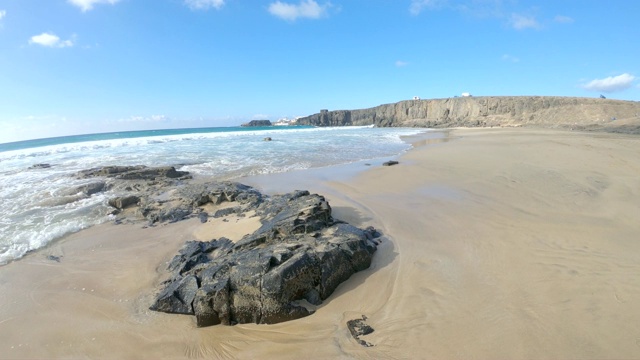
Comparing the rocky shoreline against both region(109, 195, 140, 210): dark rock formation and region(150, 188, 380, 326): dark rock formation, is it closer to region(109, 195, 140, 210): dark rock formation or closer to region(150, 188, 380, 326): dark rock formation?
region(150, 188, 380, 326): dark rock formation

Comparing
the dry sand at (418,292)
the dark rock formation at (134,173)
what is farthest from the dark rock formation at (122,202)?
the dark rock formation at (134,173)

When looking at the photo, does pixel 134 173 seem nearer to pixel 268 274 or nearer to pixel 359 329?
pixel 268 274

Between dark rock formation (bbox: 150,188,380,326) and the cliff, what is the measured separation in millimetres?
34190

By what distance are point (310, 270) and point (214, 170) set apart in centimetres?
1278

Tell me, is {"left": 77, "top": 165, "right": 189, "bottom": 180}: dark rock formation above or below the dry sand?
above

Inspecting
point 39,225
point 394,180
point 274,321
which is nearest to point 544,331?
point 274,321

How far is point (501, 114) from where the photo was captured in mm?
59938

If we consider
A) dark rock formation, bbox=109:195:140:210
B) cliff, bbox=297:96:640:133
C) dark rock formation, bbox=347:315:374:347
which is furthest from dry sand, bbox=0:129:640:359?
cliff, bbox=297:96:640:133

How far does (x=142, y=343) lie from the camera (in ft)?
12.1

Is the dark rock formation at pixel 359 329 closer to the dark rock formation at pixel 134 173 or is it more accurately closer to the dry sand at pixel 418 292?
the dry sand at pixel 418 292

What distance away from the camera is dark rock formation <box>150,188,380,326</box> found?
12.8ft

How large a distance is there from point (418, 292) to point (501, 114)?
2653 inches

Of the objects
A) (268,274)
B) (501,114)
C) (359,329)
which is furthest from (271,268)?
(501,114)

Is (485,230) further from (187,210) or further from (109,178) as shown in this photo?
(109,178)
